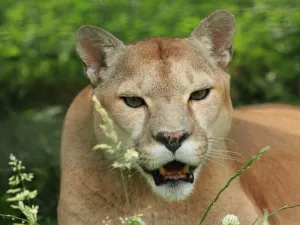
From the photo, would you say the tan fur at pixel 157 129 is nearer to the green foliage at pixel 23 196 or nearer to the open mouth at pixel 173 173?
the open mouth at pixel 173 173

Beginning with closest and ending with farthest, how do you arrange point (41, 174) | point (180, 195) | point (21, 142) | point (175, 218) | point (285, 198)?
point (180, 195), point (175, 218), point (285, 198), point (41, 174), point (21, 142)

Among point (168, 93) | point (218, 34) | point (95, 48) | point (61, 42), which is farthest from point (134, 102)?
point (61, 42)

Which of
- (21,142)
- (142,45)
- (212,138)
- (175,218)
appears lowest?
(21,142)

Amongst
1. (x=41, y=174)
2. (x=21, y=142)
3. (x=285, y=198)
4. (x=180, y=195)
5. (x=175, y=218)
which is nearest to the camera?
(x=180, y=195)

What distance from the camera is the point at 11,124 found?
6434mm

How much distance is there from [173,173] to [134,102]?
384 millimetres

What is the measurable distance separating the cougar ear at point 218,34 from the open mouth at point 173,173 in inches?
28.9

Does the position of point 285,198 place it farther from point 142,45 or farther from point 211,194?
point 142,45

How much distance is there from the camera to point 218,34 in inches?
176

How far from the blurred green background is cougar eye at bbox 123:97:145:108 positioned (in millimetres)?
1555

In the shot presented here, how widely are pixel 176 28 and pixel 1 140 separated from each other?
151cm

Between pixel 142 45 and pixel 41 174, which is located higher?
pixel 142 45

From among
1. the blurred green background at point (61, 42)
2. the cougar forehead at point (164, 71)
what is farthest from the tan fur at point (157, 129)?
the blurred green background at point (61, 42)

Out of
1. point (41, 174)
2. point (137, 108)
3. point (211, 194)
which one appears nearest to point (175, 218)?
point (211, 194)
